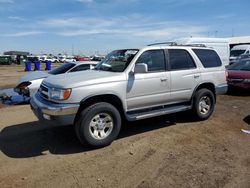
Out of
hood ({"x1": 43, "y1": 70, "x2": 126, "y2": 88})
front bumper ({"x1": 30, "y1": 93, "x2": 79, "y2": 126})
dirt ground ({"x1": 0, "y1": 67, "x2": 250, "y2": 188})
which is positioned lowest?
dirt ground ({"x1": 0, "y1": 67, "x2": 250, "y2": 188})

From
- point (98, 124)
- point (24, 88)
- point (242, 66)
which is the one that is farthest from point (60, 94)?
point (242, 66)

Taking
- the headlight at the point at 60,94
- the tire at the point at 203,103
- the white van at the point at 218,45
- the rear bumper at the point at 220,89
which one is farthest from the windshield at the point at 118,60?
the white van at the point at 218,45

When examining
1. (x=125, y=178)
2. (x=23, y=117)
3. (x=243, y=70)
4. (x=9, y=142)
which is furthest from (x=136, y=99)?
(x=243, y=70)

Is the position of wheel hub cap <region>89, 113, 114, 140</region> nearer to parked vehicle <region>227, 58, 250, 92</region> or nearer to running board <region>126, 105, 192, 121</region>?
running board <region>126, 105, 192, 121</region>

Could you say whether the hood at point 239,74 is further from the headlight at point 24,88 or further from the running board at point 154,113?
the headlight at point 24,88

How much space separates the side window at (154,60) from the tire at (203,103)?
1.31 m

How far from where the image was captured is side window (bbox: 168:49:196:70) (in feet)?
22.4

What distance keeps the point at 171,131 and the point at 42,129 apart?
2.94 m

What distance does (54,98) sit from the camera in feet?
17.8

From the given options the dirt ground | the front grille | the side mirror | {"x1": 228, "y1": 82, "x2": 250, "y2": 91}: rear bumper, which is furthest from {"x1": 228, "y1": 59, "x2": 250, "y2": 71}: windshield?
the front grille

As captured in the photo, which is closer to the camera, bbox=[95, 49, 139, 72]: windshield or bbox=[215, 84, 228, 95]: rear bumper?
bbox=[95, 49, 139, 72]: windshield

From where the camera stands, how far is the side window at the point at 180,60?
6.82 meters

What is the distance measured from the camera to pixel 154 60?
21.4 feet

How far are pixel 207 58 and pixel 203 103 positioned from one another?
1174mm
